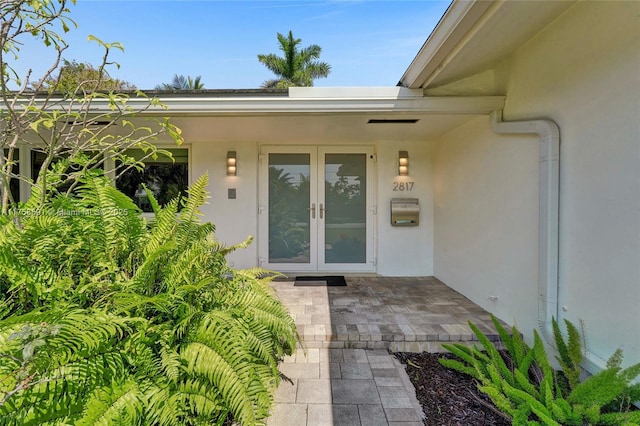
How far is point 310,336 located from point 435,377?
1.07m

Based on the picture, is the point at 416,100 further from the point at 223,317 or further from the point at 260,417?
the point at 260,417

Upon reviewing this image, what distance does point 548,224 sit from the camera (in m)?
2.36

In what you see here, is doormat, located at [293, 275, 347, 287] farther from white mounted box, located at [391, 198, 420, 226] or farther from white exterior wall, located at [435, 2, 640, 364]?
white exterior wall, located at [435, 2, 640, 364]

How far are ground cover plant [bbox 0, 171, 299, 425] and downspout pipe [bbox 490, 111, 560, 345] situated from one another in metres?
2.09

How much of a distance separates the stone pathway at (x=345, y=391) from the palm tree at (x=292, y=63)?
15.0 metres

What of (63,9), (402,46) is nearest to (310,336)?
(63,9)

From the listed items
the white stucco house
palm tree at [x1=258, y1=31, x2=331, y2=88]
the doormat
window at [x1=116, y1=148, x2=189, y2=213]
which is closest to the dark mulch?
the white stucco house

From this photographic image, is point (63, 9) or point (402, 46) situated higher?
point (402, 46)

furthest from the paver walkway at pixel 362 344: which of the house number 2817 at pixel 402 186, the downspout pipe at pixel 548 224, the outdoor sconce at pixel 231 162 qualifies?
the outdoor sconce at pixel 231 162

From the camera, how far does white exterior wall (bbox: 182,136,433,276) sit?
4.85 m

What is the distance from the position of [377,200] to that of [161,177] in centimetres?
366

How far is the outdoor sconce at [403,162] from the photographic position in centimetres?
481

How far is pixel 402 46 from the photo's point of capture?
544cm

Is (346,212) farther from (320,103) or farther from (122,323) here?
(122,323)
